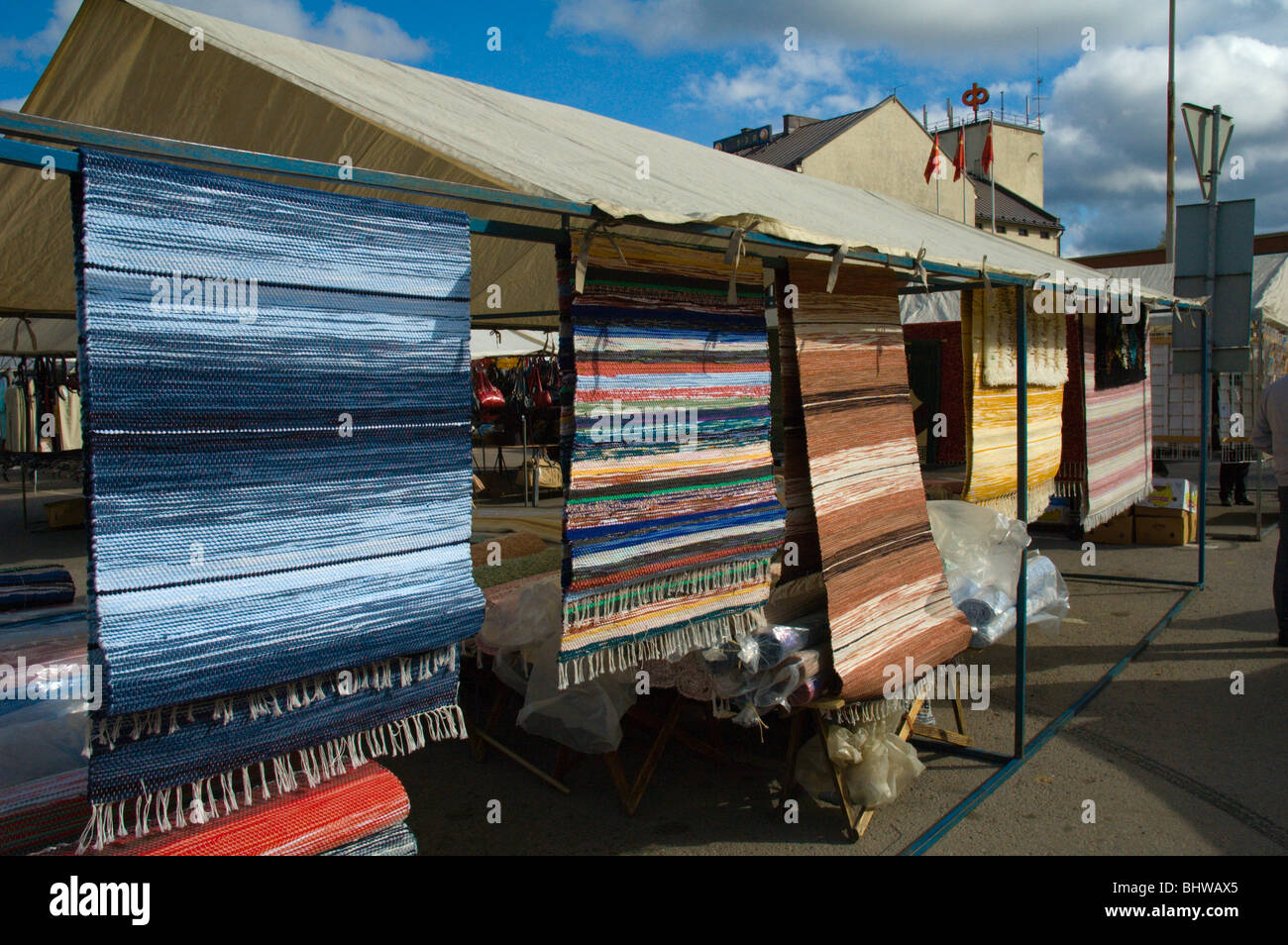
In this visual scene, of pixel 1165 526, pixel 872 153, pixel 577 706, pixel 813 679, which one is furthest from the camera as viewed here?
pixel 872 153

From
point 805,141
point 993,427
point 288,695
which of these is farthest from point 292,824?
point 805,141

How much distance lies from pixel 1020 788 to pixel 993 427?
160 cm

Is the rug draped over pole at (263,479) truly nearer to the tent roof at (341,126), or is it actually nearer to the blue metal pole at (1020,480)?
the tent roof at (341,126)

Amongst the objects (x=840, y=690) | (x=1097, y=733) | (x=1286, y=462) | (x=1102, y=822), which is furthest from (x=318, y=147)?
(x=1286, y=462)

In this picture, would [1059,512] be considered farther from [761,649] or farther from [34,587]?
[34,587]

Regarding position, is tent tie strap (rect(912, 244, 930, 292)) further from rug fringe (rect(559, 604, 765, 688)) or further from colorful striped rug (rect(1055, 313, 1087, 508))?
colorful striped rug (rect(1055, 313, 1087, 508))

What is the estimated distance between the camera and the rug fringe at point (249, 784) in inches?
62.1

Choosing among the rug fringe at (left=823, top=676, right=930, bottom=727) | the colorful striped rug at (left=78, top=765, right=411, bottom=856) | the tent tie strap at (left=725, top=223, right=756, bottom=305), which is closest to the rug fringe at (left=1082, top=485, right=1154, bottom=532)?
the rug fringe at (left=823, top=676, right=930, bottom=727)

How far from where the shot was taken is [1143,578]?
738cm

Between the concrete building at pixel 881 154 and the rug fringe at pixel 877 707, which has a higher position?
the concrete building at pixel 881 154

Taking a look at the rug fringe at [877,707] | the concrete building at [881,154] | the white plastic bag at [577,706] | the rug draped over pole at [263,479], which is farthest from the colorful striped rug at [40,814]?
the concrete building at [881,154]

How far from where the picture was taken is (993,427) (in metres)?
4.14

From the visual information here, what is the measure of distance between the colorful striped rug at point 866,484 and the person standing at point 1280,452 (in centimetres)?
320

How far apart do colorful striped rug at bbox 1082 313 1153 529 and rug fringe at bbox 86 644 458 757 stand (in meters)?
4.51
